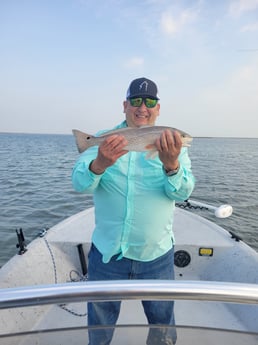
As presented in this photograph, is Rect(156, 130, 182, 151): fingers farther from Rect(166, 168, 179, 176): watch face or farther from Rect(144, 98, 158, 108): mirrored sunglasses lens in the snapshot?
Rect(144, 98, 158, 108): mirrored sunglasses lens

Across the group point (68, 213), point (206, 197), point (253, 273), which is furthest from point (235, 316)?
point (206, 197)

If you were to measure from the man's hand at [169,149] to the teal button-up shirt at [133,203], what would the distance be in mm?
137

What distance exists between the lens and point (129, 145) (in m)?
2.23

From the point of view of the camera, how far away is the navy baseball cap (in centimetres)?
236

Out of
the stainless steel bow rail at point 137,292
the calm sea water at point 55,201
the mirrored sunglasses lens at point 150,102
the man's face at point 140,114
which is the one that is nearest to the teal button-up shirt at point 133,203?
Result: the man's face at point 140,114

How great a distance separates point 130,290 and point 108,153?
1.07m

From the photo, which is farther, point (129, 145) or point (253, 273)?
point (253, 273)

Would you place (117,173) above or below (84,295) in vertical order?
above

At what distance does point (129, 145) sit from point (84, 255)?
300 cm

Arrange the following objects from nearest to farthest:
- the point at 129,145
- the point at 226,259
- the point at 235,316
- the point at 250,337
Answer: the point at 250,337 < the point at 129,145 < the point at 235,316 < the point at 226,259

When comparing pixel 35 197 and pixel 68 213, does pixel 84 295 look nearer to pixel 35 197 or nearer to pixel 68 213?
pixel 68 213

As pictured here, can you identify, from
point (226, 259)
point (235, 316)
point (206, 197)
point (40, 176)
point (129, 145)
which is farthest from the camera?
point (40, 176)

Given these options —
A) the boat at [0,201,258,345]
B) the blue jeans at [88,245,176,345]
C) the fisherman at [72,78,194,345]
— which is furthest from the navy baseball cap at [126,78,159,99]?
the boat at [0,201,258,345]

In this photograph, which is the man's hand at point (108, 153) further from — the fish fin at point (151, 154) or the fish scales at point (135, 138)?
the fish fin at point (151, 154)
